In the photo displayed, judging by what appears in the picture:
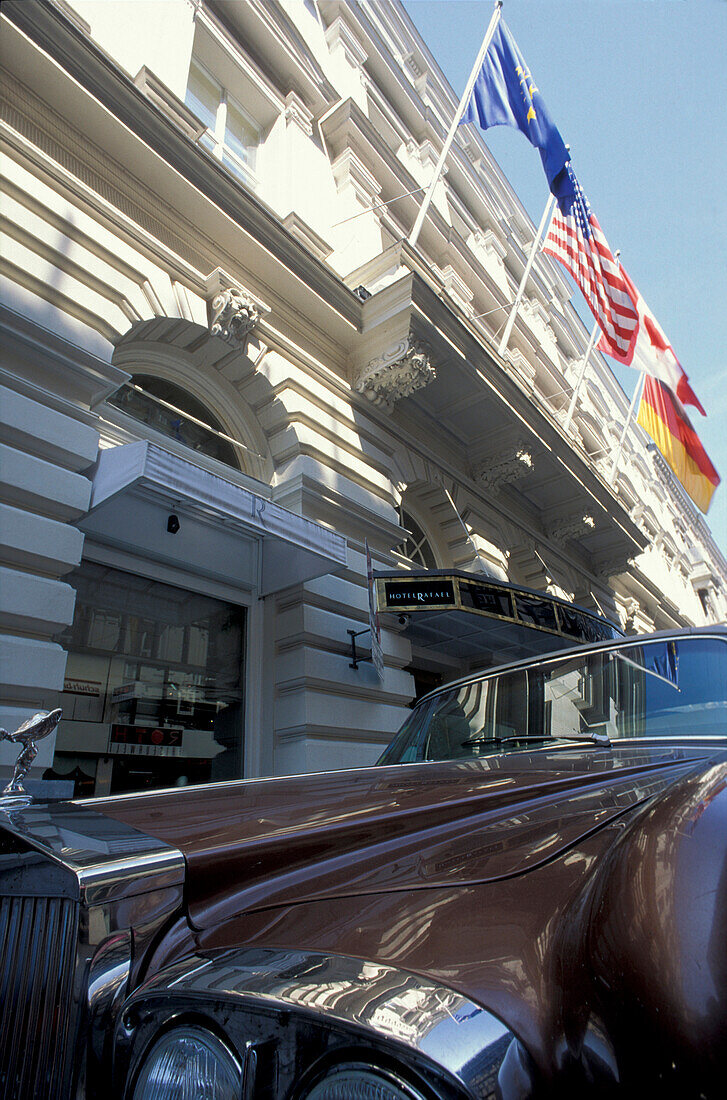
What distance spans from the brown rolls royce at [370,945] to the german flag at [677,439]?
12.9m

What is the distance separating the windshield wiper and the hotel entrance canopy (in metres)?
3.41

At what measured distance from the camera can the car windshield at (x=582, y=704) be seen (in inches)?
94.4

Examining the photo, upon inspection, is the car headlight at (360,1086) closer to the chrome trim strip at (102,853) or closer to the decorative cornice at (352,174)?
the chrome trim strip at (102,853)

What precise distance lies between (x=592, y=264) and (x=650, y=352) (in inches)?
87.8

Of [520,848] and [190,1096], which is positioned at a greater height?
[520,848]

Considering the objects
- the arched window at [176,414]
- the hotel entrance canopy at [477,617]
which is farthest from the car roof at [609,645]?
the arched window at [176,414]

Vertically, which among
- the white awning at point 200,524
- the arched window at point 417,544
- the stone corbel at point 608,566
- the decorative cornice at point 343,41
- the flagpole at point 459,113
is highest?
the decorative cornice at point 343,41

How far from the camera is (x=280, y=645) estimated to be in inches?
235

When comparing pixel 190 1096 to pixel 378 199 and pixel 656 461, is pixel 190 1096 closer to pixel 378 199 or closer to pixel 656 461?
pixel 378 199

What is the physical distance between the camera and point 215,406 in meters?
6.43

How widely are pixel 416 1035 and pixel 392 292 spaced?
7429mm

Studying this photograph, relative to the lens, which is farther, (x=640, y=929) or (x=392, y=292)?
(x=392, y=292)

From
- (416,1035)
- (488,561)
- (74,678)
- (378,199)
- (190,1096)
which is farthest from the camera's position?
(378,199)

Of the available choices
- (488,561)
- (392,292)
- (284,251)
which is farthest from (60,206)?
(488,561)
